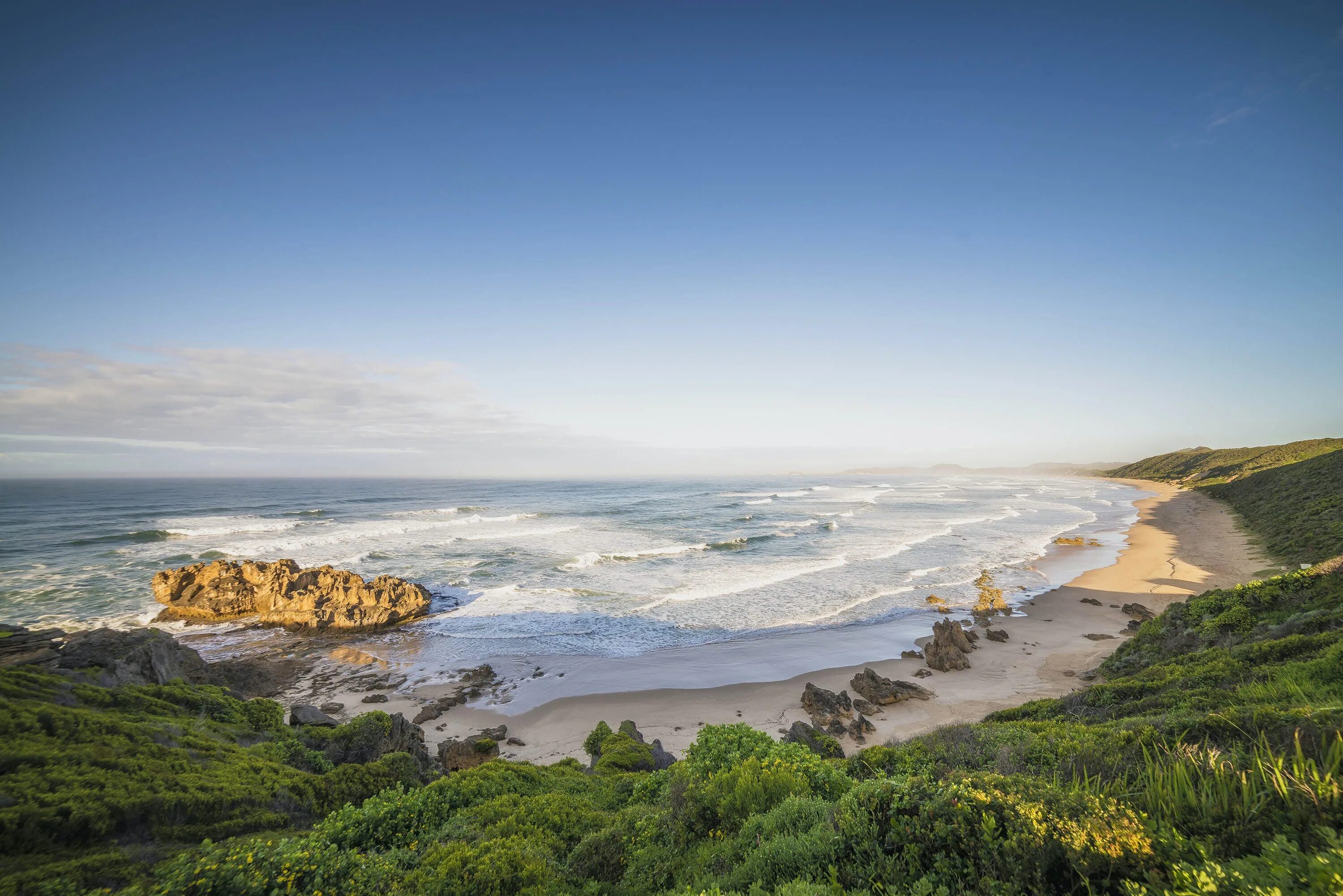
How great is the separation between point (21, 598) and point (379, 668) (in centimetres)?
2215

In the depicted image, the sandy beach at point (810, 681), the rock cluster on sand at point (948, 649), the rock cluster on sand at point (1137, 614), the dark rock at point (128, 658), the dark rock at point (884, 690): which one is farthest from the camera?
the rock cluster on sand at point (1137, 614)

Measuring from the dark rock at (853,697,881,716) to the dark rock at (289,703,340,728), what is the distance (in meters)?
13.7

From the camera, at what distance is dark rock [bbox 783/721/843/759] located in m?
10.5

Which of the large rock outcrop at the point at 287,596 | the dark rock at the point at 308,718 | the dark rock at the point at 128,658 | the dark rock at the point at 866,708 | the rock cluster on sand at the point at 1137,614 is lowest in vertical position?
the dark rock at the point at 866,708

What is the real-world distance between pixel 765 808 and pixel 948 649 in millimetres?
16065

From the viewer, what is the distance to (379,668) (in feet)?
63.6

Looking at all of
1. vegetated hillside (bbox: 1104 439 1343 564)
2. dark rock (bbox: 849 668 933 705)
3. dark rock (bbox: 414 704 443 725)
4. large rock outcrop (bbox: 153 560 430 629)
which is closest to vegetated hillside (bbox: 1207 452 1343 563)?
vegetated hillside (bbox: 1104 439 1343 564)

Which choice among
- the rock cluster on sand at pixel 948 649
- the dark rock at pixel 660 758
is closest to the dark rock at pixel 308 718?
the dark rock at pixel 660 758

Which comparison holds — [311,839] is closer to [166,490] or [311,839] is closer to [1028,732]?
[1028,732]

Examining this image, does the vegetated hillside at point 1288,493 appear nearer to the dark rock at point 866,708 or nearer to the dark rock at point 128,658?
the dark rock at point 866,708

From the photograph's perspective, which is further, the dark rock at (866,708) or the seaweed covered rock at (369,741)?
the dark rock at (866,708)

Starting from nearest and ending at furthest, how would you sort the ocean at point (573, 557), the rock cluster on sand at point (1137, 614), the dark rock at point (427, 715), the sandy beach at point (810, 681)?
the sandy beach at point (810, 681), the dark rock at point (427, 715), the rock cluster on sand at point (1137, 614), the ocean at point (573, 557)

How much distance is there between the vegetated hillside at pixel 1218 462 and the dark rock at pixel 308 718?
87.9 meters

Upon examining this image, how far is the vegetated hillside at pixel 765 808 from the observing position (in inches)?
133
